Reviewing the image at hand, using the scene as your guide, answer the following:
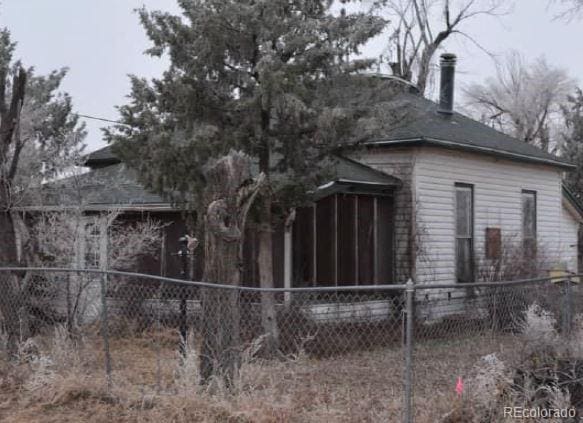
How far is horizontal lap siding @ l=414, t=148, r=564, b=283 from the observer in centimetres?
1344

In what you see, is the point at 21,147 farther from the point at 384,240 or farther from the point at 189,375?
the point at 384,240

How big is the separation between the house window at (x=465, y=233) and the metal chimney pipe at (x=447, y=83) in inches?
97.1

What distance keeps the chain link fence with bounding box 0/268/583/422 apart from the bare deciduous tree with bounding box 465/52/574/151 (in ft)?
106

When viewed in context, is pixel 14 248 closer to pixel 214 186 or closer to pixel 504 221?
pixel 214 186

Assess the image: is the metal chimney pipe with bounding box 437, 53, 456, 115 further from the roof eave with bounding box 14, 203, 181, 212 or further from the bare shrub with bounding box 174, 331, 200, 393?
the bare shrub with bounding box 174, 331, 200, 393

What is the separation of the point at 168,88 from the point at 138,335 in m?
3.22

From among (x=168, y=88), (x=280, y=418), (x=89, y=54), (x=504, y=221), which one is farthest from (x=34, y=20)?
(x=280, y=418)

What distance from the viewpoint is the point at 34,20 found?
18594 mm

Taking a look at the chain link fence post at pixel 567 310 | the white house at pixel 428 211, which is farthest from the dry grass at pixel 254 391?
the white house at pixel 428 211

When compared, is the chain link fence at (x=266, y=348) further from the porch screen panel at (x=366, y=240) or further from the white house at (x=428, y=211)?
the porch screen panel at (x=366, y=240)

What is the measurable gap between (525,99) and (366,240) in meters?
31.0

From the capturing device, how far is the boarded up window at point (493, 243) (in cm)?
1473

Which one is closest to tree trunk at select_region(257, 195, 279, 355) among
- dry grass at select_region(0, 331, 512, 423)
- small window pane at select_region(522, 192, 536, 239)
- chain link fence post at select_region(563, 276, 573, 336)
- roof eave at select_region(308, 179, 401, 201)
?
roof eave at select_region(308, 179, 401, 201)

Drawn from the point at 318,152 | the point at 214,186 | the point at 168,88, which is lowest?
the point at 214,186
